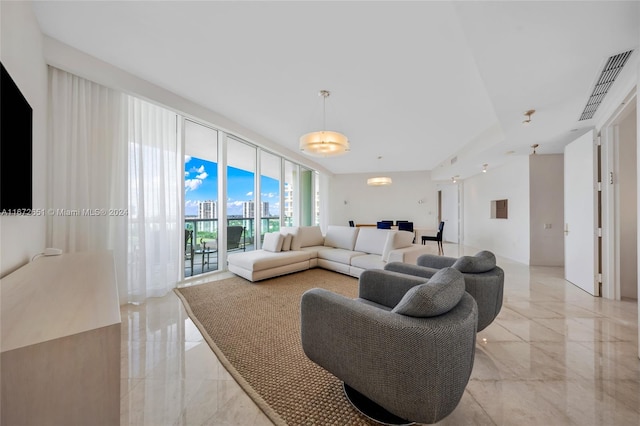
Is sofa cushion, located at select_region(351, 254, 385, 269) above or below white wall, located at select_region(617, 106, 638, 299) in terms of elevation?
below

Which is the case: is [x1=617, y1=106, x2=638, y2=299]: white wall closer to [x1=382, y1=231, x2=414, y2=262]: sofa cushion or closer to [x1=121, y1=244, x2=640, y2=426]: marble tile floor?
[x1=121, y1=244, x2=640, y2=426]: marble tile floor

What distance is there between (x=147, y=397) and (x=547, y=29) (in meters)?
3.75

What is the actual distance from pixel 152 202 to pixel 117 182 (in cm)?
49

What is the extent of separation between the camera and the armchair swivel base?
135cm

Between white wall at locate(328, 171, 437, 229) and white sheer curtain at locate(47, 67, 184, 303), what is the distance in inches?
255

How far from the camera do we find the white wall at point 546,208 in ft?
17.0

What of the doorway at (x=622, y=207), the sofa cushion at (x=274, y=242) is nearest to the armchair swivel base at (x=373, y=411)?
the sofa cushion at (x=274, y=242)

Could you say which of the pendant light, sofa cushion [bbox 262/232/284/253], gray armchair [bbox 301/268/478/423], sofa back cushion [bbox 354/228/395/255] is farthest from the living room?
sofa back cushion [bbox 354/228/395/255]

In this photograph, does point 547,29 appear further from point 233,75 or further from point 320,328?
point 233,75

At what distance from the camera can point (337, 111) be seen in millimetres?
3885

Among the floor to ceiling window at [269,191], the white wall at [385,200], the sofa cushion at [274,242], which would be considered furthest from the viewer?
the white wall at [385,200]

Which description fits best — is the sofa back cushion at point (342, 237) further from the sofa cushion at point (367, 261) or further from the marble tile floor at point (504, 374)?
the marble tile floor at point (504, 374)

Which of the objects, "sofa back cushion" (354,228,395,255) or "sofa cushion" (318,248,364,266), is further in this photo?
"sofa back cushion" (354,228,395,255)

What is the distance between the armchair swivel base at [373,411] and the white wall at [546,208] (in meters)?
5.71
